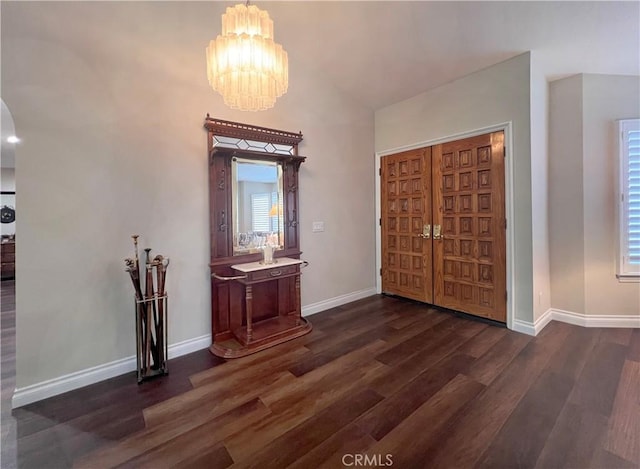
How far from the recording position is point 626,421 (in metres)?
1.66

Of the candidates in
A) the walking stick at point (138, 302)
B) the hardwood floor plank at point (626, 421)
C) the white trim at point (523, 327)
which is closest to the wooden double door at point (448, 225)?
the white trim at point (523, 327)

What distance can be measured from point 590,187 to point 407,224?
1.98 metres

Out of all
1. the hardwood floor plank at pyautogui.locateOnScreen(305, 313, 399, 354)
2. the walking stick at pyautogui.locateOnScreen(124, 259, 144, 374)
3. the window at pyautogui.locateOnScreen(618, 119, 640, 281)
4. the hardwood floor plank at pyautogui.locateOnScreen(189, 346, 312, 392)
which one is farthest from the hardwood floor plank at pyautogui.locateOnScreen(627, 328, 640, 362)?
the walking stick at pyautogui.locateOnScreen(124, 259, 144, 374)

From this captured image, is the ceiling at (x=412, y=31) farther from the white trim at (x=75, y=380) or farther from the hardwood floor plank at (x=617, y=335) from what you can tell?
the hardwood floor plank at (x=617, y=335)

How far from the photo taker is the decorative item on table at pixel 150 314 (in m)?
2.21

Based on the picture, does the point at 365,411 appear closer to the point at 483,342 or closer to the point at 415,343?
the point at 415,343

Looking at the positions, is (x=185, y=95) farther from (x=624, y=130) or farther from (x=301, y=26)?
(x=624, y=130)

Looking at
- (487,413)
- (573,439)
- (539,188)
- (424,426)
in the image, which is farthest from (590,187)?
(424,426)

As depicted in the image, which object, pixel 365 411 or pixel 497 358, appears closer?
pixel 365 411

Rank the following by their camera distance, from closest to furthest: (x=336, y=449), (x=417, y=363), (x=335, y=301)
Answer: (x=336, y=449), (x=417, y=363), (x=335, y=301)

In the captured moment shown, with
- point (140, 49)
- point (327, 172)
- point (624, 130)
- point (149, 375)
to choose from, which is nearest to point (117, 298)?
point (149, 375)

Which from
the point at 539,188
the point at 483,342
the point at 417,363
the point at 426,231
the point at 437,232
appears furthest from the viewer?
the point at 426,231

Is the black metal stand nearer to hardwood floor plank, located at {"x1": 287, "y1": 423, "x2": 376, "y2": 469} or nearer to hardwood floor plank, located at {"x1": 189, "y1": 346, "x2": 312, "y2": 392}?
hardwood floor plank, located at {"x1": 189, "y1": 346, "x2": 312, "y2": 392}

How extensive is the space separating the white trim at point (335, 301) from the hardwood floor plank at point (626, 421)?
2.66 m
